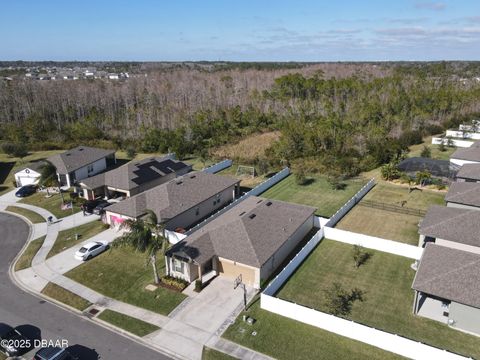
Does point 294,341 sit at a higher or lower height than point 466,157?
lower

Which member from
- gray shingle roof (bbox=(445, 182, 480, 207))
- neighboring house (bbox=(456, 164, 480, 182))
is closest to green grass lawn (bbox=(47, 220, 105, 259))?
gray shingle roof (bbox=(445, 182, 480, 207))

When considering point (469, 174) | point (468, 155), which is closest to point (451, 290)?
point (469, 174)

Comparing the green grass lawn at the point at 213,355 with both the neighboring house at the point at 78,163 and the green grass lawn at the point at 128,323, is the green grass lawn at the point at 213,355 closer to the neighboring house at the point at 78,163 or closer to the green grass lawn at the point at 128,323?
the green grass lawn at the point at 128,323

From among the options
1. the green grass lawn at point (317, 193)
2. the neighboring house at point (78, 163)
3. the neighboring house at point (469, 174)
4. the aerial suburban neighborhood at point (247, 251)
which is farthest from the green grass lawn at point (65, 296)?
the neighboring house at point (469, 174)

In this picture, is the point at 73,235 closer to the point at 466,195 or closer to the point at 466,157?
the point at 466,195

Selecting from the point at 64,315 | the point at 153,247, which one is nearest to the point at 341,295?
the point at 153,247

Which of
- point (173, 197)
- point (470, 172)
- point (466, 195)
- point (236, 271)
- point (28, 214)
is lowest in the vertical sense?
point (28, 214)

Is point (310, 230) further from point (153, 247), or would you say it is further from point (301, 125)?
point (301, 125)
